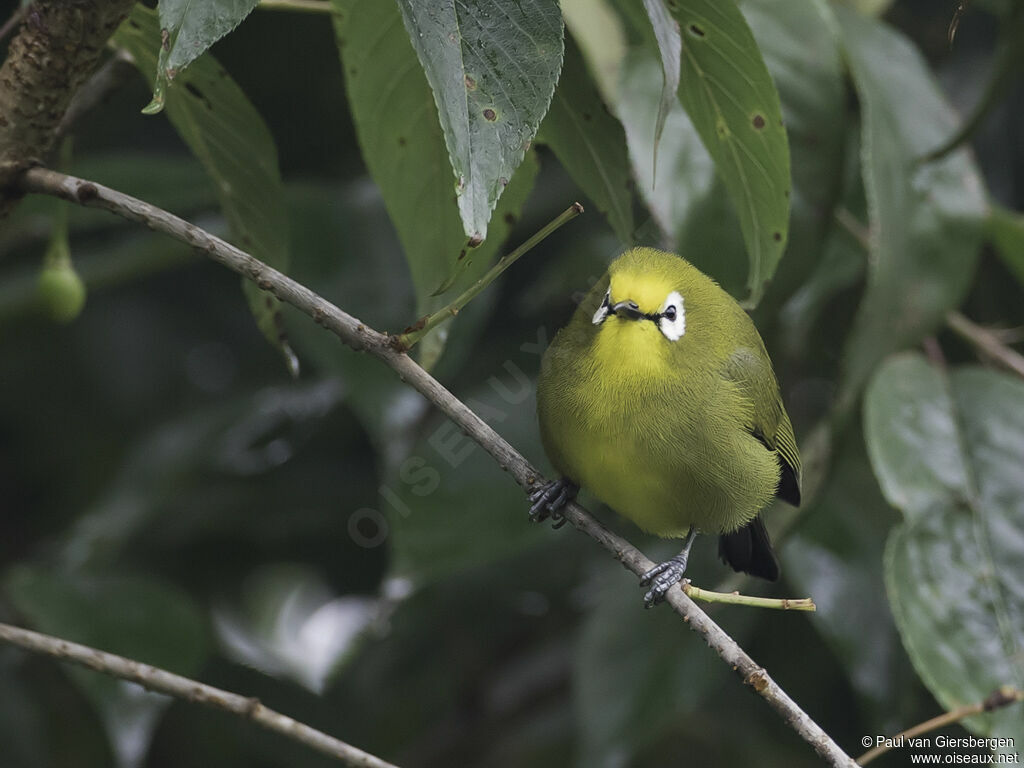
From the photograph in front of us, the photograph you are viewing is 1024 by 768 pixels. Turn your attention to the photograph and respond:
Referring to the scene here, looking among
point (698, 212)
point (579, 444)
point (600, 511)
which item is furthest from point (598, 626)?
point (698, 212)

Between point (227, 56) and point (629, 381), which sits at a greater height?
point (227, 56)

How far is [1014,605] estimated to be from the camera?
208cm

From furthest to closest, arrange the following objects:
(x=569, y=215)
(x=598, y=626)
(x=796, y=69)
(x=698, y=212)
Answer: (x=598, y=626) → (x=796, y=69) → (x=698, y=212) → (x=569, y=215)

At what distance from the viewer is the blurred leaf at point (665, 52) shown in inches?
49.6

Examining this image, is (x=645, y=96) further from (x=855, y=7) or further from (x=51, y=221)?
(x=51, y=221)

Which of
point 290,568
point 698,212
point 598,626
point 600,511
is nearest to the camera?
point 698,212

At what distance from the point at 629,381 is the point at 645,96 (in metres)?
0.58

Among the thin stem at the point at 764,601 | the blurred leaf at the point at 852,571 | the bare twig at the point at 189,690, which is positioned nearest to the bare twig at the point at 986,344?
the blurred leaf at the point at 852,571

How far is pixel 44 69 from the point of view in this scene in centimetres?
133

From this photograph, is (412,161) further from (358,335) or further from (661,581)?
(661,581)

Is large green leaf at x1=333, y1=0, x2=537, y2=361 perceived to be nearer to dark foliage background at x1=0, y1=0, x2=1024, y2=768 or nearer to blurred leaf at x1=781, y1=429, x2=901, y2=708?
dark foliage background at x1=0, y1=0, x2=1024, y2=768

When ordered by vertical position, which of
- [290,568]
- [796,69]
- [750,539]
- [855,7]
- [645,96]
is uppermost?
[645,96]

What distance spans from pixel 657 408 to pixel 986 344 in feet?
3.55

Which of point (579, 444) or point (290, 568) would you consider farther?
point (290, 568)
